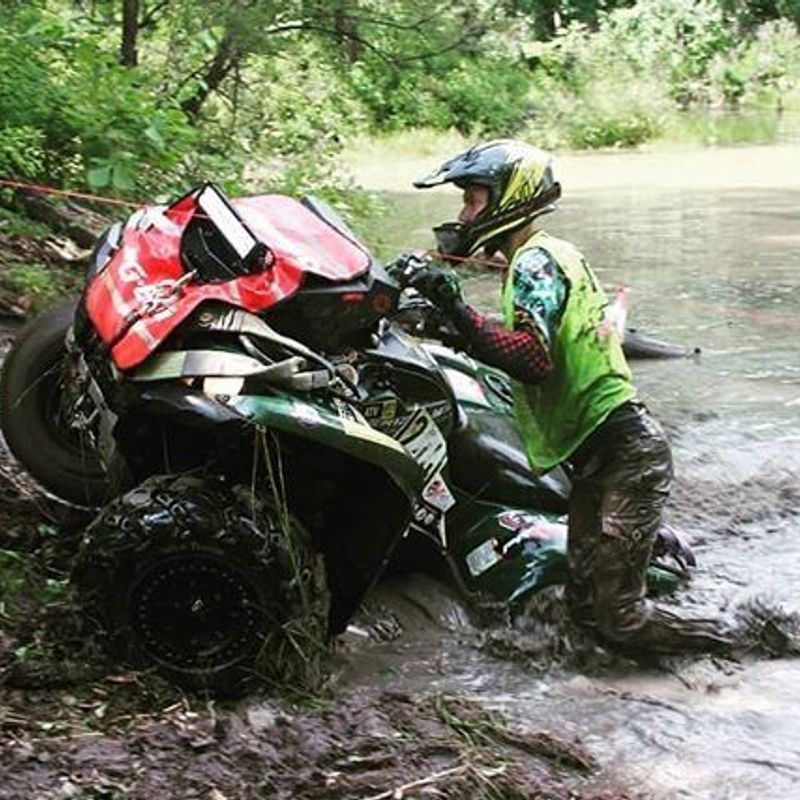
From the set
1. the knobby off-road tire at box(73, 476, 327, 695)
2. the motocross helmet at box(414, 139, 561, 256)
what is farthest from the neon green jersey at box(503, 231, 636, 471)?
the knobby off-road tire at box(73, 476, 327, 695)

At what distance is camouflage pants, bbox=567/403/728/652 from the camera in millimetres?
4691

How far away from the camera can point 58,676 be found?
13.1 ft

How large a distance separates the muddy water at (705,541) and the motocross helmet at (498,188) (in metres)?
1.28

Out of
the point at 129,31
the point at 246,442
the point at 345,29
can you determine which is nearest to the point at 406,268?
the point at 246,442

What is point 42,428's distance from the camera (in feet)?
16.5

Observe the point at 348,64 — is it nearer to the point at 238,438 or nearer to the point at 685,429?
the point at 685,429

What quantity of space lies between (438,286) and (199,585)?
116cm

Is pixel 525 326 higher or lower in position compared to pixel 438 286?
lower

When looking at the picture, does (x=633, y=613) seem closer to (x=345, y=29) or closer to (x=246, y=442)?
(x=246, y=442)

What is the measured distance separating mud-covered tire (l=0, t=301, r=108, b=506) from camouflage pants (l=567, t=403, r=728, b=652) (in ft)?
5.38

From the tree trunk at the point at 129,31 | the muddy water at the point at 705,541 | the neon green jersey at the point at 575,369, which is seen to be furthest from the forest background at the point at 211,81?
the neon green jersey at the point at 575,369

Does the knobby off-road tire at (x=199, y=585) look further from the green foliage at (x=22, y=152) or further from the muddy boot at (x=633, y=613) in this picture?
the green foliage at (x=22, y=152)

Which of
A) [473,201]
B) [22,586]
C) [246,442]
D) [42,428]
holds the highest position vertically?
[473,201]

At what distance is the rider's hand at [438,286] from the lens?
4477mm
